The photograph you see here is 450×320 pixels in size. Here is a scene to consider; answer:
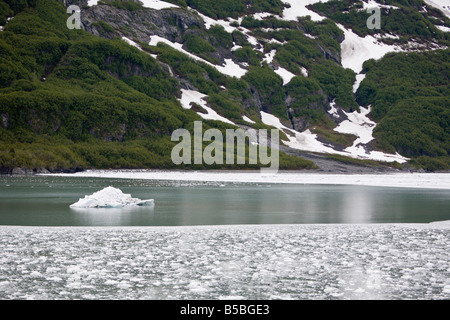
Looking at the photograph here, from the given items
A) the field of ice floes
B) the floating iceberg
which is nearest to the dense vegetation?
the floating iceberg

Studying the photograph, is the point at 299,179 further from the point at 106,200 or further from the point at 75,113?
the point at 75,113

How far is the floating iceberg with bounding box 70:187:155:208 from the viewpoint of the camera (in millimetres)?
39531

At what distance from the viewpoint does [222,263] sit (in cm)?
1903

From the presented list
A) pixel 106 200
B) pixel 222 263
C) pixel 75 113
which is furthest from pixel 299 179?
pixel 75 113

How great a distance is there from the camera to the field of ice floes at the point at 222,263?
49.5 feet

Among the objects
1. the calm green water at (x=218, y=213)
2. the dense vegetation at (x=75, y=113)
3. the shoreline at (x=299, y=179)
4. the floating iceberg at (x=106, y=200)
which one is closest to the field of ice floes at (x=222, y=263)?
the calm green water at (x=218, y=213)

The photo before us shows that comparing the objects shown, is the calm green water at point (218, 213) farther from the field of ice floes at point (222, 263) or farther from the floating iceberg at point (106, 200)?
the field of ice floes at point (222, 263)

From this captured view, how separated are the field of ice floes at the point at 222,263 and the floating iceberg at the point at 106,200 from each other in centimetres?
1184

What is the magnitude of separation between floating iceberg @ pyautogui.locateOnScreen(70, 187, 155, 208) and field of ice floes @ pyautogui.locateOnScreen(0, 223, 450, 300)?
38.8 feet

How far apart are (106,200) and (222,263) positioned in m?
22.8

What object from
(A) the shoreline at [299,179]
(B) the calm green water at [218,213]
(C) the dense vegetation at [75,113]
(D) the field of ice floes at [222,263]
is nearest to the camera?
(D) the field of ice floes at [222,263]

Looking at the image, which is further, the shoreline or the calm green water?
the shoreline

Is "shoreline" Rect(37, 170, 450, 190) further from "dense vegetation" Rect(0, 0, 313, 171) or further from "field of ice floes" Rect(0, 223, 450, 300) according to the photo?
"field of ice floes" Rect(0, 223, 450, 300)
